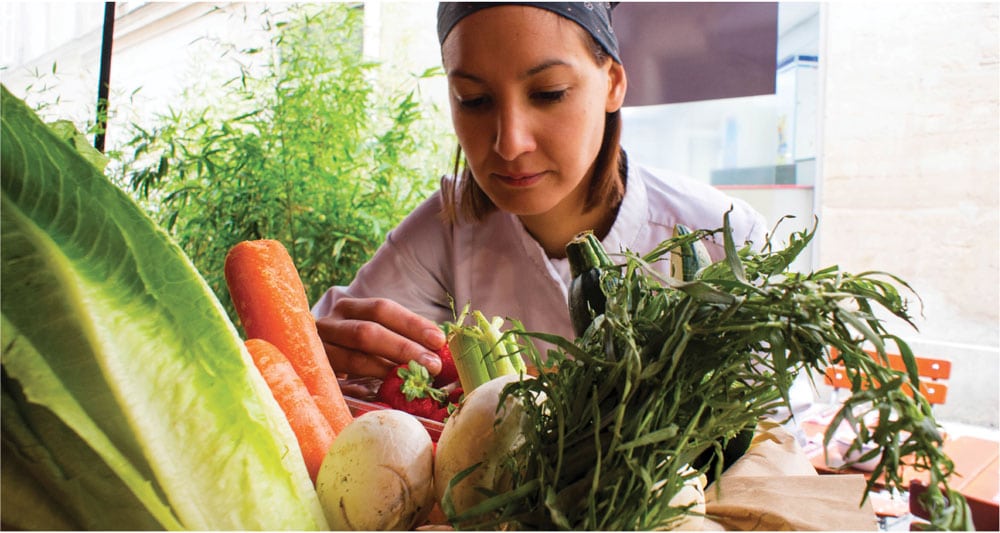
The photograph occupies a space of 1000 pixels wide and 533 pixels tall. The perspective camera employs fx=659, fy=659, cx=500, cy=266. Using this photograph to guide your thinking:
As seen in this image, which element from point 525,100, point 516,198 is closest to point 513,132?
point 525,100

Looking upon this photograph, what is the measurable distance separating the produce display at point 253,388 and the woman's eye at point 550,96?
2.21ft

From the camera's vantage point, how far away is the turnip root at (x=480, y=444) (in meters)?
0.44

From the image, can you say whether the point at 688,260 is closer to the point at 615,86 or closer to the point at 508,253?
the point at 615,86

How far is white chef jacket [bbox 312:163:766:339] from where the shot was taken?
1.53 metres

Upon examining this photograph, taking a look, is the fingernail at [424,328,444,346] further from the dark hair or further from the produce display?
the dark hair

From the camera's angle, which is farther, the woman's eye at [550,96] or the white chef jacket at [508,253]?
the white chef jacket at [508,253]

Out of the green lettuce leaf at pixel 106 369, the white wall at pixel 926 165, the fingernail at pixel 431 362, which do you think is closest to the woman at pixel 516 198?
the fingernail at pixel 431 362

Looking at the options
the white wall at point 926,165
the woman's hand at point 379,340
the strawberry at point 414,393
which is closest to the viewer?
the strawberry at point 414,393

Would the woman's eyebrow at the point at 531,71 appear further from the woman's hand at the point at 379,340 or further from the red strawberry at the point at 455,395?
the red strawberry at the point at 455,395

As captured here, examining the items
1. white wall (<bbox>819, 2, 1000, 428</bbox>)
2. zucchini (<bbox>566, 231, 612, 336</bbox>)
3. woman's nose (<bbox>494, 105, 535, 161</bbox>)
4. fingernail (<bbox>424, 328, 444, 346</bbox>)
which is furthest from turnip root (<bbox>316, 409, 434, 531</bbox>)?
white wall (<bbox>819, 2, 1000, 428</bbox>)

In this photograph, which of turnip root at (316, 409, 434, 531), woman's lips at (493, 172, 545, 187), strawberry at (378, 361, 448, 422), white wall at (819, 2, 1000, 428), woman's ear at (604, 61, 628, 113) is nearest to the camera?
turnip root at (316, 409, 434, 531)

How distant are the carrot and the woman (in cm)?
19

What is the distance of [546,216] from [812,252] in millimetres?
2254

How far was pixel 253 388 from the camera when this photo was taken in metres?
0.44
